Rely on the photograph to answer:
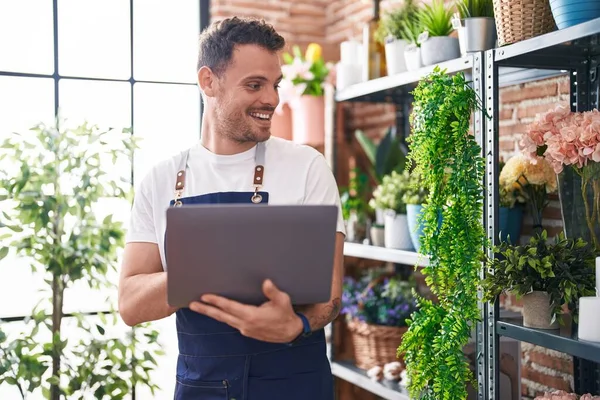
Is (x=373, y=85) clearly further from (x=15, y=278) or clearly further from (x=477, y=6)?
(x=15, y=278)

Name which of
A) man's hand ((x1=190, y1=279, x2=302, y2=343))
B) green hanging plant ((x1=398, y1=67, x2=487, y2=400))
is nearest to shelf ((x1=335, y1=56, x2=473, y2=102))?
green hanging plant ((x1=398, y1=67, x2=487, y2=400))

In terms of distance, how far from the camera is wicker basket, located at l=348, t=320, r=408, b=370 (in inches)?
114

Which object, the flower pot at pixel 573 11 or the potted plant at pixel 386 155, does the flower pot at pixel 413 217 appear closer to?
the potted plant at pixel 386 155

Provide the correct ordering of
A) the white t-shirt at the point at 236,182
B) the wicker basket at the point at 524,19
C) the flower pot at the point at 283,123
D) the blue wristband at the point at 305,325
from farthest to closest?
the flower pot at the point at 283,123 < the wicker basket at the point at 524,19 < the white t-shirt at the point at 236,182 < the blue wristband at the point at 305,325

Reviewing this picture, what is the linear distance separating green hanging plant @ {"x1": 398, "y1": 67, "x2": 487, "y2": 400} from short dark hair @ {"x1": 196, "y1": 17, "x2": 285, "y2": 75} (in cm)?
52

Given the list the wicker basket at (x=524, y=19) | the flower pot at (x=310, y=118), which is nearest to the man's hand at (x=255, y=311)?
the wicker basket at (x=524, y=19)

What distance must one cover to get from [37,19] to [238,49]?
2029 mm

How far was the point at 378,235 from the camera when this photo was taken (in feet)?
A: 9.64

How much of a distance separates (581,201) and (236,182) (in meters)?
0.98

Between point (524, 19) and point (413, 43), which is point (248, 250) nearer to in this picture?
point (524, 19)

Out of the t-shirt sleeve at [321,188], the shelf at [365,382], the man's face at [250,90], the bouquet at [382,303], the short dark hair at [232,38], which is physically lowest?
the shelf at [365,382]

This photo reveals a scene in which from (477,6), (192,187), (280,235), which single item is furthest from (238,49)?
(477,6)

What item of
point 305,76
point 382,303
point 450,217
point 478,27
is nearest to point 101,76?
point 305,76

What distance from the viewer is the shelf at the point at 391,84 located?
228 centimetres
